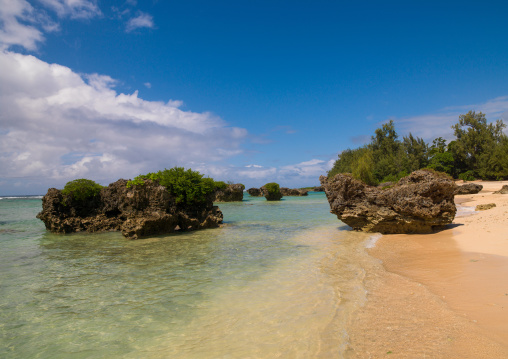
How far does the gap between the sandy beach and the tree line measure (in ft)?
152

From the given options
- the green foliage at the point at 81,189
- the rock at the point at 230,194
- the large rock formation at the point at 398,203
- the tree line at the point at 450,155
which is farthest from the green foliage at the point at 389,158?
the green foliage at the point at 81,189

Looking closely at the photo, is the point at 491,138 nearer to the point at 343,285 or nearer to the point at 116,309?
the point at 343,285

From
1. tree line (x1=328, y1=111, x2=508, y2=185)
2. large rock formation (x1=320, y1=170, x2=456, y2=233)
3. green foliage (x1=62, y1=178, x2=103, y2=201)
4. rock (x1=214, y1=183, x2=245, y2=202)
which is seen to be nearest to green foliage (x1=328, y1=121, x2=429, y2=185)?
tree line (x1=328, y1=111, x2=508, y2=185)

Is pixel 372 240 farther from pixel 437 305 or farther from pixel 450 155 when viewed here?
pixel 450 155

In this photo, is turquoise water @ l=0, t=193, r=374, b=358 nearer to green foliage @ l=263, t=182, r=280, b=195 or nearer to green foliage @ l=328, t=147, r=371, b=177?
green foliage @ l=263, t=182, r=280, b=195

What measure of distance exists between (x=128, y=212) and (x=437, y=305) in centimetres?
1544

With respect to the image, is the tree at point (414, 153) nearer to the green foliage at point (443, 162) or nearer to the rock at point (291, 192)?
the green foliage at point (443, 162)

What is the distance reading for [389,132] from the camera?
262 ft

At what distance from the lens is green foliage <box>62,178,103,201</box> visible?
61.0 feet

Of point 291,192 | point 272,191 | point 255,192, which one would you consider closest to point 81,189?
point 272,191

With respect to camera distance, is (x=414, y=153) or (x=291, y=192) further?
(x=291, y=192)

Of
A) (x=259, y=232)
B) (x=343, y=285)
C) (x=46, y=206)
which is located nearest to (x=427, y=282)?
(x=343, y=285)

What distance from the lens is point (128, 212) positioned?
16.3 m

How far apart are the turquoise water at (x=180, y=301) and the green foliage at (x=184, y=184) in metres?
6.43
